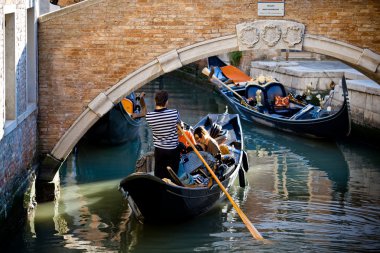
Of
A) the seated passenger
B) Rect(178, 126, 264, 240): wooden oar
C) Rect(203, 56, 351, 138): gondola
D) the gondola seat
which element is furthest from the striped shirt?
the gondola seat

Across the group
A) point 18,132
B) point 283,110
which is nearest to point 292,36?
point 18,132

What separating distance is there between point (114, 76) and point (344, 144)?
344cm

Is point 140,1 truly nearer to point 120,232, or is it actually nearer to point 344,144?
point 120,232

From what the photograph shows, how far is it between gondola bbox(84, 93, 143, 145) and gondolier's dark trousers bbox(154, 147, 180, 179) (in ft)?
10.4

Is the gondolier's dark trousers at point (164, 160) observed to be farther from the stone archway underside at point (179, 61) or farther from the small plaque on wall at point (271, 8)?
the small plaque on wall at point (271, 8)

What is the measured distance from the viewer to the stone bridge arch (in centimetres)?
563

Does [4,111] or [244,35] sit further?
[244,35]

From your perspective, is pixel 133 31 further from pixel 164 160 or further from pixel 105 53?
pixel 164 160

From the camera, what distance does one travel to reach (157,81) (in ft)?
46.0

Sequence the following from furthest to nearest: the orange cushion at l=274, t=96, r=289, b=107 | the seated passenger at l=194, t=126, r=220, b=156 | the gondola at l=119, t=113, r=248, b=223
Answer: the orange cushion at l=274, t=96, r=289, b=107, the seated passenger at l=194, t=126, r=220, b=156, the gondola at l=119, t=113, r=248, b=223

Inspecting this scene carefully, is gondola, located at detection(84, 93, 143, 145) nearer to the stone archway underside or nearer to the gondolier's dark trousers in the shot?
the stone archway underside

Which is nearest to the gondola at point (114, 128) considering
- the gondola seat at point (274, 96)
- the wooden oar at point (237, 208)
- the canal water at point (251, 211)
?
the canal water at point (251, 211)

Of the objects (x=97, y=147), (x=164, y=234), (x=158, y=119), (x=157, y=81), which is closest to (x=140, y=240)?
(x=164, y=234)

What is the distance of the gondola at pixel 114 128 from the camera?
326 inches
